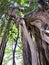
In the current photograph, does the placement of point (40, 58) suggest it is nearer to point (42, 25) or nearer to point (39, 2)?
point (42, 25)

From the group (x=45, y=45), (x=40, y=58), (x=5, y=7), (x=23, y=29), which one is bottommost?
(x=40, y=58)

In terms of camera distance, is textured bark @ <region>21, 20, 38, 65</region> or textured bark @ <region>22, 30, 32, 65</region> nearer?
textured bark @ <region>21, 20, 38, 65</region>

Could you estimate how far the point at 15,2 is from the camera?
2.25m

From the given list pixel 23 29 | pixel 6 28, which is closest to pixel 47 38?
pixel 23 29

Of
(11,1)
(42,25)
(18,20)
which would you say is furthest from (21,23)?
(11,1)

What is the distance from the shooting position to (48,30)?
5.70 ft

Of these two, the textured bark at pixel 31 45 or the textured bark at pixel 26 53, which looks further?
the textured bark at pixel 26 53

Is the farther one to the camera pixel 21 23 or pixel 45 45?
pixel 21 23

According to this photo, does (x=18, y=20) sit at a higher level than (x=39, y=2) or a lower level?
lower

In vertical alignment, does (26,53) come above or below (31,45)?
below

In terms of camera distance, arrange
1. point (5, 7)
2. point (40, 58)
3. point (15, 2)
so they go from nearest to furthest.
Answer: point (40, 58) → point (5, 7) → point (15, 2)

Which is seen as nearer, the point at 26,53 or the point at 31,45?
the point at 31,45

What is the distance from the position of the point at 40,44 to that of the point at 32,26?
23cm

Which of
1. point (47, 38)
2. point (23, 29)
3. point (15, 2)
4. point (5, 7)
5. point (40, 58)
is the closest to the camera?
point (47, 38)
